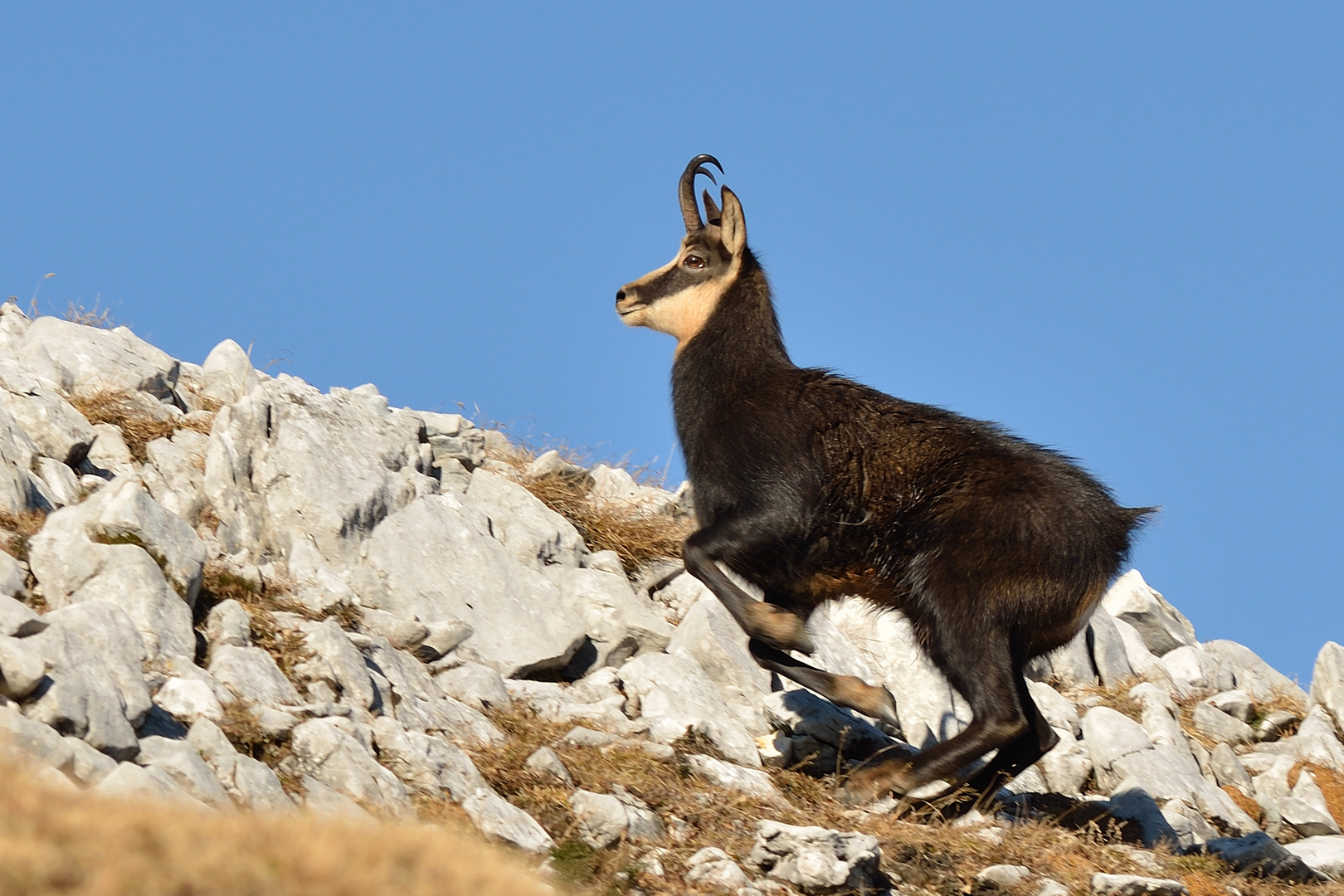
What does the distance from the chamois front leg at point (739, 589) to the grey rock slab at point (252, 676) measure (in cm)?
241

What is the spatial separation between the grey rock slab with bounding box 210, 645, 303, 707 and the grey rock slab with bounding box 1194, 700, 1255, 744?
7.03m

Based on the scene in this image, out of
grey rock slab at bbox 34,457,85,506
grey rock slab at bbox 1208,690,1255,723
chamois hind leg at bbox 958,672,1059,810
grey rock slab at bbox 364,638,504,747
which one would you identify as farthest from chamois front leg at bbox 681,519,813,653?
grey rock slab at bbox 1208,690,1255,723

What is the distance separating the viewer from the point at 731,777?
7.05 metres

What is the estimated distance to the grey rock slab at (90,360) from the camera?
9.30m

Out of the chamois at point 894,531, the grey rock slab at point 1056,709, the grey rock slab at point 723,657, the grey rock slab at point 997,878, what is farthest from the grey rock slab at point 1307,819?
the grey rock slab at point 997,878

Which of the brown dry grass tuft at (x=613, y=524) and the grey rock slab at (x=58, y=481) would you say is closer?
the grey rock slab at (x=58, y=481)

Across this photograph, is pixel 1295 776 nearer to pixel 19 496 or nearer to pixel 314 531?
pixel 314 531

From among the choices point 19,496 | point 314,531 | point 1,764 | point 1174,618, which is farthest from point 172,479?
point 1174,618

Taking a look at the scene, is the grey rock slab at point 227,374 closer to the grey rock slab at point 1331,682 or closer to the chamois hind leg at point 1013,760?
the chamois hind leg at point 1013,760

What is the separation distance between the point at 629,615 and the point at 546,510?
4.42ft

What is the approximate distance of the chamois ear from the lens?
900 cm

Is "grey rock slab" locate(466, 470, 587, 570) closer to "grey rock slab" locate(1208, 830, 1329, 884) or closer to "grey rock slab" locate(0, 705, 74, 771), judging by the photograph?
"grey rock slab" locate(1208, 830, 1329, 884)

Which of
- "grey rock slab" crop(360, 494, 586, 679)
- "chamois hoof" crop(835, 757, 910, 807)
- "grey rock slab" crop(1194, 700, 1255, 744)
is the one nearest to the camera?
"chamois hoof" crop(835, 757, 910, 807)

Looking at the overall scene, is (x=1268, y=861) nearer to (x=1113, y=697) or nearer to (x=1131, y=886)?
(x=1131, y=886)
